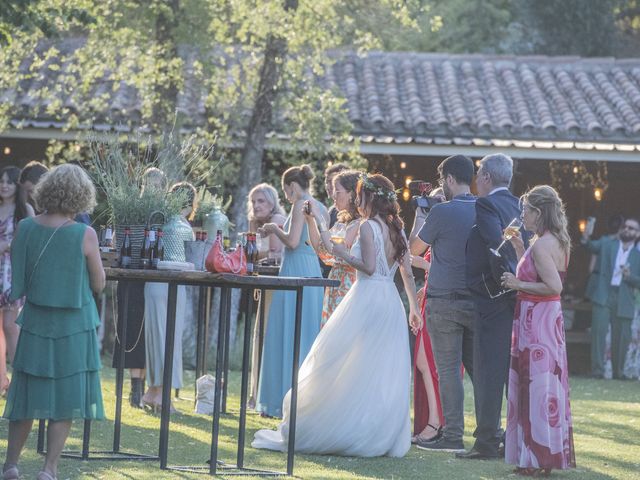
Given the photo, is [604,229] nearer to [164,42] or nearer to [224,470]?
[164,42]

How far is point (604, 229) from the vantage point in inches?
748

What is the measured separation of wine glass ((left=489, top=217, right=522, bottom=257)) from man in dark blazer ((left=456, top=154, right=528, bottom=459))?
2cm

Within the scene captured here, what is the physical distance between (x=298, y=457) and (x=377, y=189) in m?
1.75

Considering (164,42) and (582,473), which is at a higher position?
(164,42)

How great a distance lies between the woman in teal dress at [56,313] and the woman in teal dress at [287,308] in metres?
3.24

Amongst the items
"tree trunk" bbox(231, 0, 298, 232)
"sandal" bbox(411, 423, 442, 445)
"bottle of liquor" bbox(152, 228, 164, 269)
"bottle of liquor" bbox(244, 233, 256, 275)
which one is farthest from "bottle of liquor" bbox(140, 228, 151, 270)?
"tree trunk" bbox(231, 0, 298, 232)

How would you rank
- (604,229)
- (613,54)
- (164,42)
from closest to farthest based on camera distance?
(164,42) → (604,229) → (613,54)

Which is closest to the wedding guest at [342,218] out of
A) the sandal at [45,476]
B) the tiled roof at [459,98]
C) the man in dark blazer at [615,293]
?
the sandal at [45,476]

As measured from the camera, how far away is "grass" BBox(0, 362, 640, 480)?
272 inches

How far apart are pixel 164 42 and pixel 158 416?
6382mm

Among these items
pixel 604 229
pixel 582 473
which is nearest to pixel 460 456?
pixel 582 473

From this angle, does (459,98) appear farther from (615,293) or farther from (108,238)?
(108,238)

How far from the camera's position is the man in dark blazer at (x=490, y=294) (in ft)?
24.7

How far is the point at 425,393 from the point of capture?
338 inches
